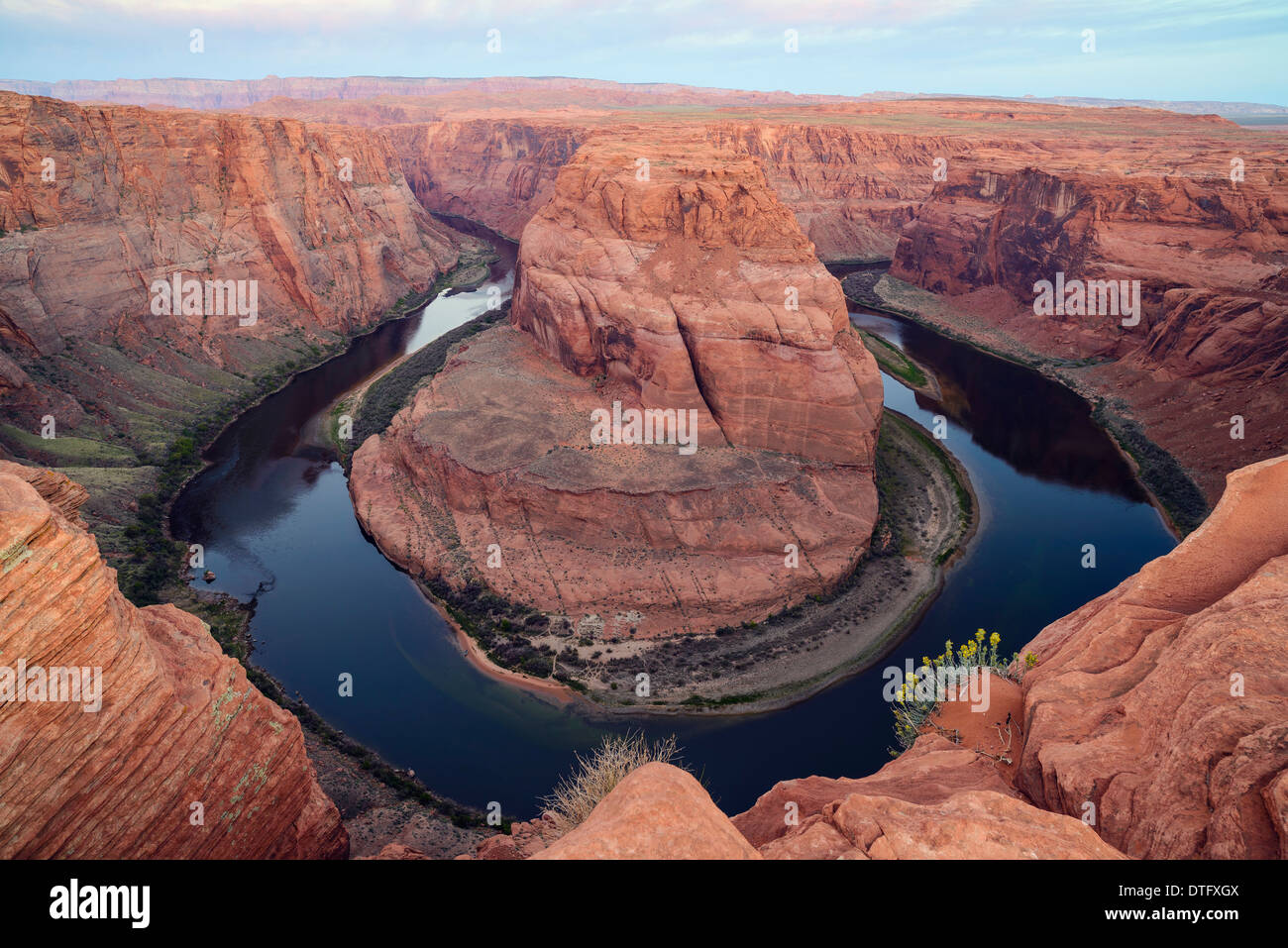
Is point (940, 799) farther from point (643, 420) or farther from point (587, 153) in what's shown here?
point (587, 153)

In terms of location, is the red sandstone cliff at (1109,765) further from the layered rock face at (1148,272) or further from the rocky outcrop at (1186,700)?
the layered rock face at (1148,272)

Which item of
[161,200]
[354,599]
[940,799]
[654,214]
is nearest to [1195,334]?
[654,214]

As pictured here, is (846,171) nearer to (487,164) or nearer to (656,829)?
(487,164)

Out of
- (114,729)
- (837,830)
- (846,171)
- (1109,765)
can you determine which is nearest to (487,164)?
(846,171)

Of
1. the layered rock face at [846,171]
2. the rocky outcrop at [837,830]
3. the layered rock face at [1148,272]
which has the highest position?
the layered rock face at [846,171]

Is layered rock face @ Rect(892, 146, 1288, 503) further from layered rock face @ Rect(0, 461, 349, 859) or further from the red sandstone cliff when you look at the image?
layered rock face @ Rect(0, 461, 349, 859)

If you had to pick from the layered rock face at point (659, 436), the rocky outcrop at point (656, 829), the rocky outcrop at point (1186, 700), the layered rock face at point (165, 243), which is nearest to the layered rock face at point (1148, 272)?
the layered rock face at point (659, 436)

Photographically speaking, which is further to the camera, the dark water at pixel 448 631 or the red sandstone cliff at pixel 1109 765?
the dark water at pixel 448 631
